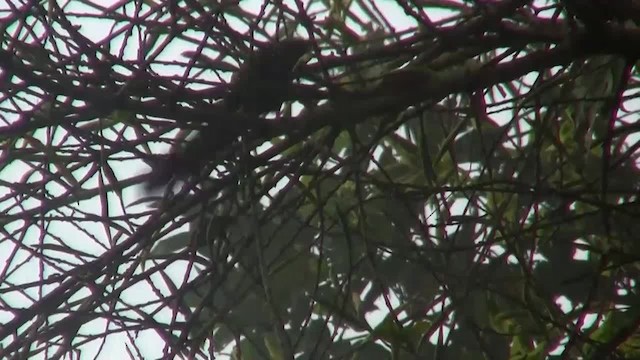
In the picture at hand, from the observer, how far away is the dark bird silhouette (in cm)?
82

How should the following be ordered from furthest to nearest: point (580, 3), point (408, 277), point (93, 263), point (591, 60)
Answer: point (408, 277) → point (591, 60) → point (93, 263) → point (580, 3)

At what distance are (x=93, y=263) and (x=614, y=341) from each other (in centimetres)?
50

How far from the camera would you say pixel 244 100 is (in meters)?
0.87

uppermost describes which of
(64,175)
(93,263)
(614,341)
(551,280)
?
(64,175)

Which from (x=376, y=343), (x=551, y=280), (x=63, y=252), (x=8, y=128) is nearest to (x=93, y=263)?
(x=63, y=252)

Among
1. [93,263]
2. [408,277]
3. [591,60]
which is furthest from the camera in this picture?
[408,277]

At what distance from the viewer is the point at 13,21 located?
0.93 m

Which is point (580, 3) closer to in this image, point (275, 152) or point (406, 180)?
point (275, 152)

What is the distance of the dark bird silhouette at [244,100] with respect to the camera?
82cm

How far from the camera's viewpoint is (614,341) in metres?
0.95

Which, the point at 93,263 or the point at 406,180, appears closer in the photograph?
the point at 93,263

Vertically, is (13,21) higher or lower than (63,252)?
higher

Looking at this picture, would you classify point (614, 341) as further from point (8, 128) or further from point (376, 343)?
point (8, 128)

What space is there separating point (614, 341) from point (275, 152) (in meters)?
0.37
